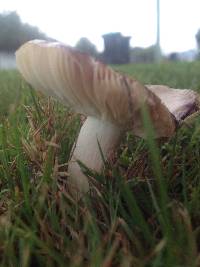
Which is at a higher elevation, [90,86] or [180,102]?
[90,86]

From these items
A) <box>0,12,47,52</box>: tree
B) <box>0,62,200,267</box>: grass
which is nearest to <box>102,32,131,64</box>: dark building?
<box>0,12,47,52</box>: tree

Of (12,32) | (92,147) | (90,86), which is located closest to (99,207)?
(92,147)

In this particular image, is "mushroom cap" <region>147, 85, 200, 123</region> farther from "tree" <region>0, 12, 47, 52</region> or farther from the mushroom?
"tree" <region>0, 12, 47, 52</region>

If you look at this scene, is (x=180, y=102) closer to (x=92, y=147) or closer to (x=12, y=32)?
(x=92, y=147)

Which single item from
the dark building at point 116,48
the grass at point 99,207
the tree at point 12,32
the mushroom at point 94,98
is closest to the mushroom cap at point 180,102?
the mushroom at point 94,98

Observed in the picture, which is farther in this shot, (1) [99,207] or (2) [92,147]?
(2) [92,147]

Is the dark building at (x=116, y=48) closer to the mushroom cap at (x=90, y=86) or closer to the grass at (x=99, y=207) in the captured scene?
the grass at (x=99, y=207)
